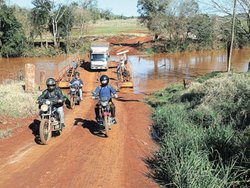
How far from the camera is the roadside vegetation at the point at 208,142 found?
7.37 metres

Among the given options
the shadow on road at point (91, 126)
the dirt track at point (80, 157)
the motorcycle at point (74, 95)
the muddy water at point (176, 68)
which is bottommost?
the muddy water at point (176, 68)

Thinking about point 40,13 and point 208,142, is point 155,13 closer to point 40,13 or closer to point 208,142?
point 40,13

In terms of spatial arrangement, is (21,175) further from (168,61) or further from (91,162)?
(168,61)

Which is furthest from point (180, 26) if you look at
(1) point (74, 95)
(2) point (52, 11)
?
(1) point (74, 95)

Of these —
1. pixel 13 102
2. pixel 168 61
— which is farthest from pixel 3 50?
pixel 13 102

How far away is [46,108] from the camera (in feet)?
35.1

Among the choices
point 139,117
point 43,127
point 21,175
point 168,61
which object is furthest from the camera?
point 168,61

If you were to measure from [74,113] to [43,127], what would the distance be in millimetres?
5511

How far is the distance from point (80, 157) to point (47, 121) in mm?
1820

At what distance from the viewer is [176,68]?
149 ft

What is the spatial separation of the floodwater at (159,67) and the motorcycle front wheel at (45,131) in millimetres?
15657

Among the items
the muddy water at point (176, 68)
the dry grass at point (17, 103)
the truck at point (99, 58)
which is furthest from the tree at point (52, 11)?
the dry grass at point (17, 103)

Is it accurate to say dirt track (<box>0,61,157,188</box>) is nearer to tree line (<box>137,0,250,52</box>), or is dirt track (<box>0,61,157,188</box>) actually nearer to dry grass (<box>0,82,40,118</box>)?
dry grass (<box>0,82,40,118</box>)

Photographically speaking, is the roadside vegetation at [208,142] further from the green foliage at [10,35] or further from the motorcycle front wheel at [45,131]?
the green foliage at [10,35]
